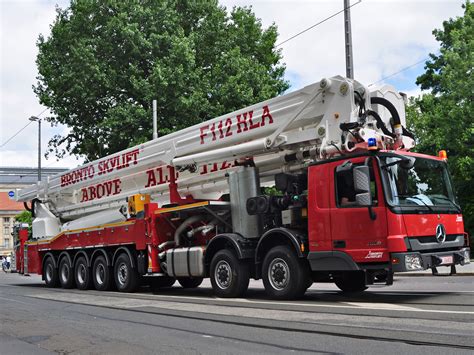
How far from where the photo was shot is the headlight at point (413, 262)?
9.11 meters

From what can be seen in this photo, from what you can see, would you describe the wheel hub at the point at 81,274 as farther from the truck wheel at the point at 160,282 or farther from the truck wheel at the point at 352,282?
the truck wheel at the point at 352,282

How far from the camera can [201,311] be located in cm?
1004

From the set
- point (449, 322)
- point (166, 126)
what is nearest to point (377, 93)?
point (449, 322)

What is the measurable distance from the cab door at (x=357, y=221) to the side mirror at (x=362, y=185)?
0.39 ft

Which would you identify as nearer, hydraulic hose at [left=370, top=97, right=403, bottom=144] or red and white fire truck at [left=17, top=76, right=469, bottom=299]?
red and white fire truck at [left=17, top=76, right=469, bottom=299]

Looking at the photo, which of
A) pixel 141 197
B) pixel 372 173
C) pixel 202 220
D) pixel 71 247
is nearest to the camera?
pixel 372 173

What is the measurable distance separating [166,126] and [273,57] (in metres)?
8.44

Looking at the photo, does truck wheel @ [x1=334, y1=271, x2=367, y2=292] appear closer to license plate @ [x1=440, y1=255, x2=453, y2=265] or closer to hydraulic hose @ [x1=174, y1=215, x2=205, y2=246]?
license plate @ [x1=440, y1=255, x2=453, y2=265]

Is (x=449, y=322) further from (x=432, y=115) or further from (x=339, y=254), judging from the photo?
(x=432, y=115)

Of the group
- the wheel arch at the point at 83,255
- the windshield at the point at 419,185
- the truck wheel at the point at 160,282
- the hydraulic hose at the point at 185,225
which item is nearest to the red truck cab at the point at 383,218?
the windshield at the point at 419,185

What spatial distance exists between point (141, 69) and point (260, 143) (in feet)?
64.4

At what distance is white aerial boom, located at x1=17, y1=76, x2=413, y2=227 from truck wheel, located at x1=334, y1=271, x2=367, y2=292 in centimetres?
242

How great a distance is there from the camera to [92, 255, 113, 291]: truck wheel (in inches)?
628

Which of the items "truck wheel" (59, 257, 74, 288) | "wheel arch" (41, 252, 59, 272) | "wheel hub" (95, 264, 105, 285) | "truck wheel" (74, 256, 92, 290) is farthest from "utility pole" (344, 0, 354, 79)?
"wheel arch" (41, 252, 59, 272)
